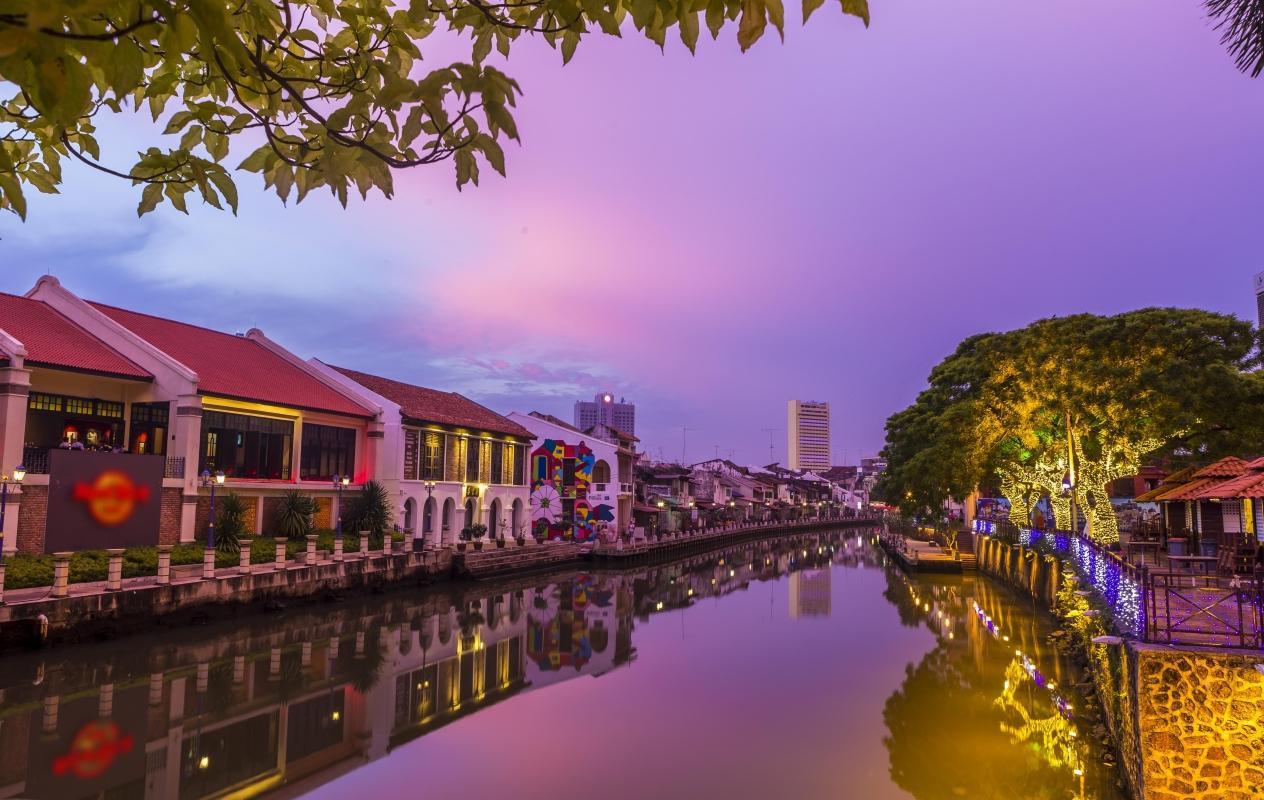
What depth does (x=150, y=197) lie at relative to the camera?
3.47 meters

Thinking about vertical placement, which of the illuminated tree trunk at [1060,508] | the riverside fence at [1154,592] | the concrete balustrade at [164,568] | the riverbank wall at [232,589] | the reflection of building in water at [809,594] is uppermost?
the illuminated tree trunk at [1060,508]

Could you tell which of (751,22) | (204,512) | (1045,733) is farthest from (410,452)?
(751,22)

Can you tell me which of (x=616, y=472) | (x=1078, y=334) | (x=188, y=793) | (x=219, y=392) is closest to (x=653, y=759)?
(x=188, y=793)

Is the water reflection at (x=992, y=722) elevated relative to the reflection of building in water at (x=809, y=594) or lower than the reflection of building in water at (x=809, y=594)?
elevated

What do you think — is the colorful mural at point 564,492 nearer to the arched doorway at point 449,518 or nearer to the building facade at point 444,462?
the building facade at point 444,462

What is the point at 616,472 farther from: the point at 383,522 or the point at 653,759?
the point at 653,759

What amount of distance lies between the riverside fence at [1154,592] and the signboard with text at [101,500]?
83.5 feet

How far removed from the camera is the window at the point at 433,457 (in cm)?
3784

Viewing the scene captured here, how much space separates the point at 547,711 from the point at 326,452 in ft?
70.9

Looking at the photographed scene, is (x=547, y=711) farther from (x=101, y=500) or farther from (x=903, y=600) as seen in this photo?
(x=903, y=600)

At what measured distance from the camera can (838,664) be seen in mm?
20984

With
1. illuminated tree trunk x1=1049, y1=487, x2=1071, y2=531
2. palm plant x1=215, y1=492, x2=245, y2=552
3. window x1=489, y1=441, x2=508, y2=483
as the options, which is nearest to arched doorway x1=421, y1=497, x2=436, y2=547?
window x1=489, y1=441, x2=508, y2=483

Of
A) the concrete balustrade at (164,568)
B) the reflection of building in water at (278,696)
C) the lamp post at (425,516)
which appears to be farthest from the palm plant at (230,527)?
the lamp post at (425,516)

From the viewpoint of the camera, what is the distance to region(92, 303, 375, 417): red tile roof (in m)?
29.3
